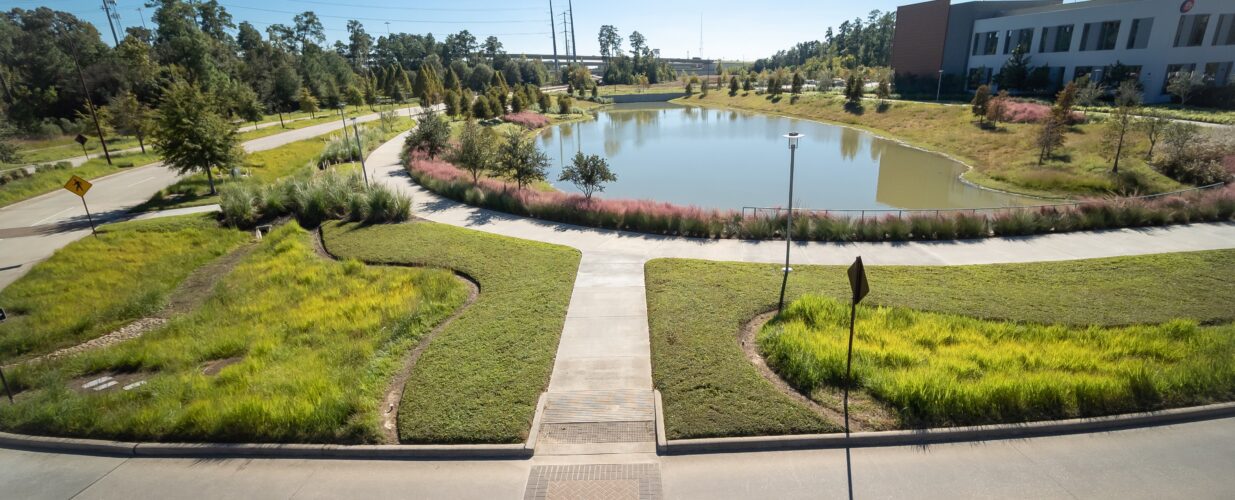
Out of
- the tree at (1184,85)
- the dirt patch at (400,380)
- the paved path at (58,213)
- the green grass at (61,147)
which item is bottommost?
the dirt patch at (400,380)

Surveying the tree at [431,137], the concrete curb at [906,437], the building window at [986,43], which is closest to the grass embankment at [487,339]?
the concrete curb at [906,437]

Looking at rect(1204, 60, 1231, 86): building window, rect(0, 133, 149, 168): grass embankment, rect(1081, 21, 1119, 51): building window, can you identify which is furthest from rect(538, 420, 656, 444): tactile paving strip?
rect(1081, 21, 1119, 51): building window

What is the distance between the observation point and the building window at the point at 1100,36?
45.4 m

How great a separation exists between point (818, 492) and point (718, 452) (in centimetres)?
135

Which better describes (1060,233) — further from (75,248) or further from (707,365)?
(75,248)

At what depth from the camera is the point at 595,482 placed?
23.0 ft

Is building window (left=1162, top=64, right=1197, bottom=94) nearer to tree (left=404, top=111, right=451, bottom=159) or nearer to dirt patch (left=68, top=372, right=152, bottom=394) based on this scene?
tree (left=404, top=111, right=451, bottom=159)

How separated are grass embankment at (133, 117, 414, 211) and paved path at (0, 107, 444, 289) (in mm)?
1204

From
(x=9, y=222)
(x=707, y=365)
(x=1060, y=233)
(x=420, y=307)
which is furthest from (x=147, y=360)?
(x=1060, y=233)

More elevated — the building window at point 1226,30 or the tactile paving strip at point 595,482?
the building window at point 1226,30

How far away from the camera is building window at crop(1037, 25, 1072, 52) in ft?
162

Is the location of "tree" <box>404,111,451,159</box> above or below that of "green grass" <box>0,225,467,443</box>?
above

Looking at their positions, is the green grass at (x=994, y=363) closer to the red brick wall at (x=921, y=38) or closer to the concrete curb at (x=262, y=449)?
the concrete curb at (x=262, y=449)

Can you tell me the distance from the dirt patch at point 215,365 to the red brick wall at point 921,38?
235 ft
